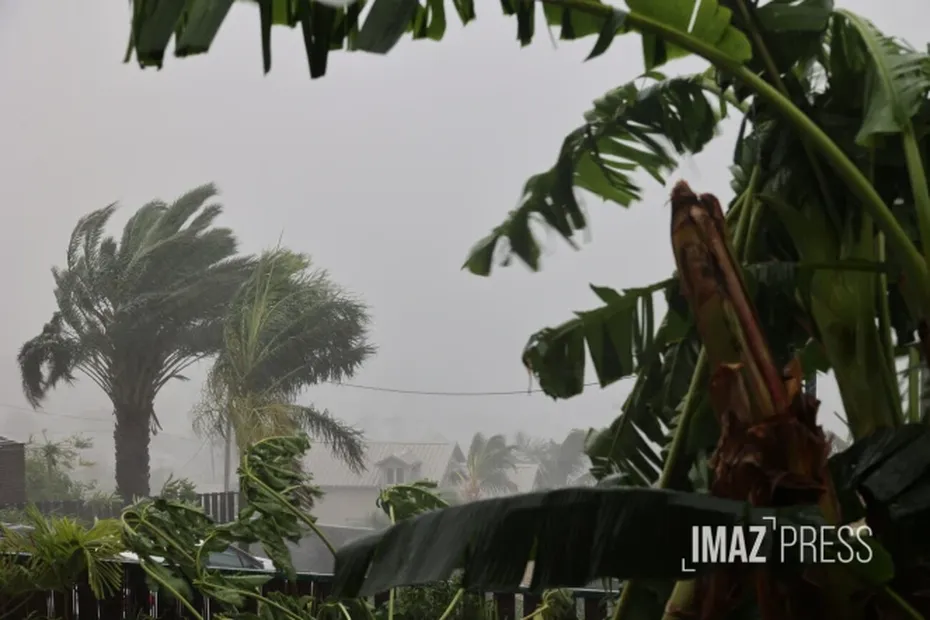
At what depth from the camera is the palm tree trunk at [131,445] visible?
2.28 metres

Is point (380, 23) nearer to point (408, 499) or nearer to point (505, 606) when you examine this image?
point (408, 499)

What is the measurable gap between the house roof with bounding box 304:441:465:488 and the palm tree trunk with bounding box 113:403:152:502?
464 mm

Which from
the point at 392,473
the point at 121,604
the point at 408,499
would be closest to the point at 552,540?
the point at 408,499

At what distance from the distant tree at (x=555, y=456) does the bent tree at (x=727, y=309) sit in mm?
581

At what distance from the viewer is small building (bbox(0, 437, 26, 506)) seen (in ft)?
7.79

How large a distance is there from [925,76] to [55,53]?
201cm

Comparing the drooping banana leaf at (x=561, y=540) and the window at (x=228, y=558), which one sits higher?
the drooping banana leaf at (x=561, y=540)

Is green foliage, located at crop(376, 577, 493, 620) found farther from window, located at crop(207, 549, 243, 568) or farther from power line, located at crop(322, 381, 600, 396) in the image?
window, located at crop(207, 549, 243, 568)

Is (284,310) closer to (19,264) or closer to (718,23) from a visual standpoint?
(19,264)

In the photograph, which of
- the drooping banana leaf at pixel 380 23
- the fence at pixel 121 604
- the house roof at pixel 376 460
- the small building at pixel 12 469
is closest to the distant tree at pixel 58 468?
the small building at pixel 12 469

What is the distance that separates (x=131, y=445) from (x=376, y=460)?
67cm

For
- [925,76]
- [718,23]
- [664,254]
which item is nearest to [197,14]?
[718,23]

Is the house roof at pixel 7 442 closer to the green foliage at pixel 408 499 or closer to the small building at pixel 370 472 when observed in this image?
the small building at pixel 370 472

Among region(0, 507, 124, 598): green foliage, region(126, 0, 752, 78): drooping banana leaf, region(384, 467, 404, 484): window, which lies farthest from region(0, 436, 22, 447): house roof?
region(126, 0, 752, 78): drooping banana leaf
